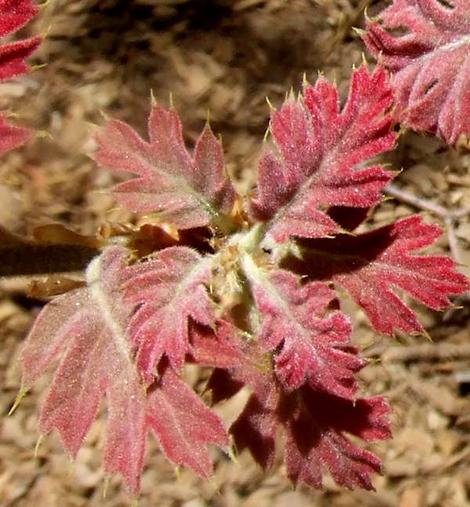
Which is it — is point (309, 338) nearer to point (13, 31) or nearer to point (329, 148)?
point (329, 148)

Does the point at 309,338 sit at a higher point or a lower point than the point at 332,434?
higher

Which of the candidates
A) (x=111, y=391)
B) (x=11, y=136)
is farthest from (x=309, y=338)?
(x=11, y=136)

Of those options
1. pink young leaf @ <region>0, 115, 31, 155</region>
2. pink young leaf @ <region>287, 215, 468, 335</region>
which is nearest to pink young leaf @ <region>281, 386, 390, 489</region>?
pink young leaf @ <region>287, 215, 468, 335</region>

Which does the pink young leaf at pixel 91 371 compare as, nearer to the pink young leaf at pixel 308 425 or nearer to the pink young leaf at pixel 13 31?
the pink young leaf at pixel 308 425

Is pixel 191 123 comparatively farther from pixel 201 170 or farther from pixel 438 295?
pixel 438 295

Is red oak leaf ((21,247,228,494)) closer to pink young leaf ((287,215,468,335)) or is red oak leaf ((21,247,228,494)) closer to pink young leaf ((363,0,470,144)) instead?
pink young leaf ((287,215,468,335))

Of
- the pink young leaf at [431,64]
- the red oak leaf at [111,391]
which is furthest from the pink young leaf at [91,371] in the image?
the pink young leaf at [431,64]

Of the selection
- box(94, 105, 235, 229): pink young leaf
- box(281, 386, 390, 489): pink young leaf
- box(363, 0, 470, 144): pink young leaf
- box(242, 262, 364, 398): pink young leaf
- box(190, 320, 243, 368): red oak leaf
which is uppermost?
box(363, 0, 470, 144): pink young leaf
